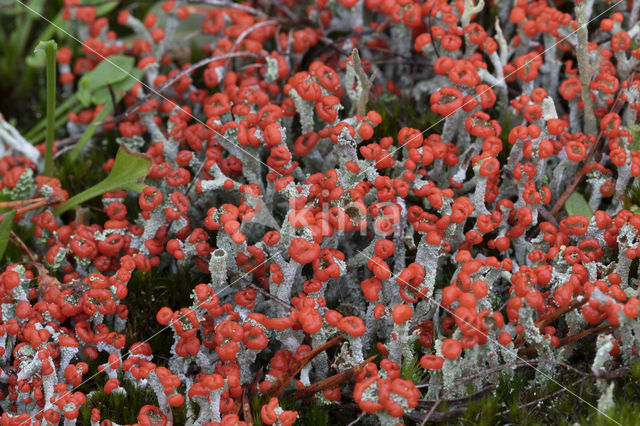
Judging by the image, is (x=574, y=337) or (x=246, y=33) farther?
(x=246, y=33)

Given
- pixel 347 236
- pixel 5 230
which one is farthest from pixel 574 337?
pixel 5 230

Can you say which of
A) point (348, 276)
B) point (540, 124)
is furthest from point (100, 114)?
point (540, 124)

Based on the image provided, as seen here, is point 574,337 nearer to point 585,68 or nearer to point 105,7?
point 585,68

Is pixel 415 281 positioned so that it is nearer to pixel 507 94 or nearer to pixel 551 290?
pixel 551 290

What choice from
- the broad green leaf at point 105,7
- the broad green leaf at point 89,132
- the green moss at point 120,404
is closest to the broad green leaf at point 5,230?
the broad green leaf at point 89,132

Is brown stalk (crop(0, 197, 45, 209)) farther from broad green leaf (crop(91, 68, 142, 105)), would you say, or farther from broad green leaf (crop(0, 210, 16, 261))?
broad green leaf (crop(91, 68, 142, 105))

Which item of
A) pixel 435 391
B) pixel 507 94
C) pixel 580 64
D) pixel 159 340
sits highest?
pixel 580 64
